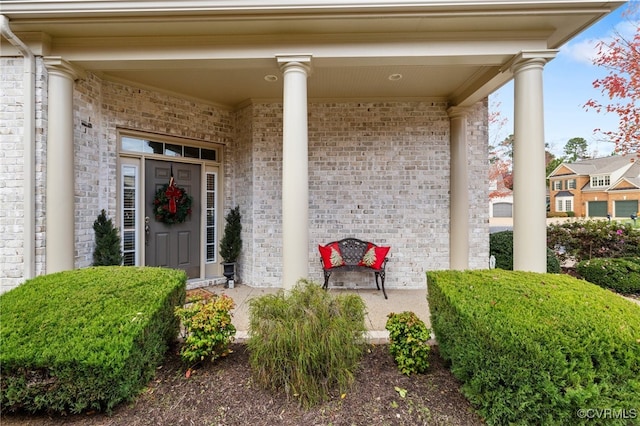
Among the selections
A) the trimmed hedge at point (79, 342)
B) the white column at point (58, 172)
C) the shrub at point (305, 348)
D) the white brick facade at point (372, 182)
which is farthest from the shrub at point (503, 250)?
the white column at point (58, 172)

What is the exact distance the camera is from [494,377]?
1.70 metres

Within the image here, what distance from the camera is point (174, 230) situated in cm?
472

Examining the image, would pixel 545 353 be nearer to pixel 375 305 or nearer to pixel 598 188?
pixel 375 305

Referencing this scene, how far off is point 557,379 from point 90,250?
194 inches

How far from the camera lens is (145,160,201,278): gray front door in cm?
451

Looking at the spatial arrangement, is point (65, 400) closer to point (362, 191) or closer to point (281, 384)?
point (281, 384)

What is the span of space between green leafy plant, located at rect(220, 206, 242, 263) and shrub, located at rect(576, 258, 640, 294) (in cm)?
594

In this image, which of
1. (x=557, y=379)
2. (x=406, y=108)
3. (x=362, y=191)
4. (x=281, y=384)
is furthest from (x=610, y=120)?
(x=281, y=384)

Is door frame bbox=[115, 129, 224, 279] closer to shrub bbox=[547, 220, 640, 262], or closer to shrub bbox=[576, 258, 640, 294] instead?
shrub bbox=[576, 258, 640, 294]

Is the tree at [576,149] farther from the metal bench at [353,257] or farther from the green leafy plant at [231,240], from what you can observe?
the green leafy plant at [231,240]

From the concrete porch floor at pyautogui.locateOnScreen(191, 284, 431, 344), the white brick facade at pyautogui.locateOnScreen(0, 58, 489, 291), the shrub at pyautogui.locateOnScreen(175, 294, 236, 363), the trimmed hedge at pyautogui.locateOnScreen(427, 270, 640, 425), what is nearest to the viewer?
the trimmed hedge at pyautogui.locateOnScreen(427, 270, 640, 425)

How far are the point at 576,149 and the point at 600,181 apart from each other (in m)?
10.3

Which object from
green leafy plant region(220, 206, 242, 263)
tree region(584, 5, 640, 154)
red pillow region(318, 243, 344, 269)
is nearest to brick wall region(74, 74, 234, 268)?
green leafy plant region(220, 206, 242, 263)

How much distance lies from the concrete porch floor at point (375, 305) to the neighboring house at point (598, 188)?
26.5m
